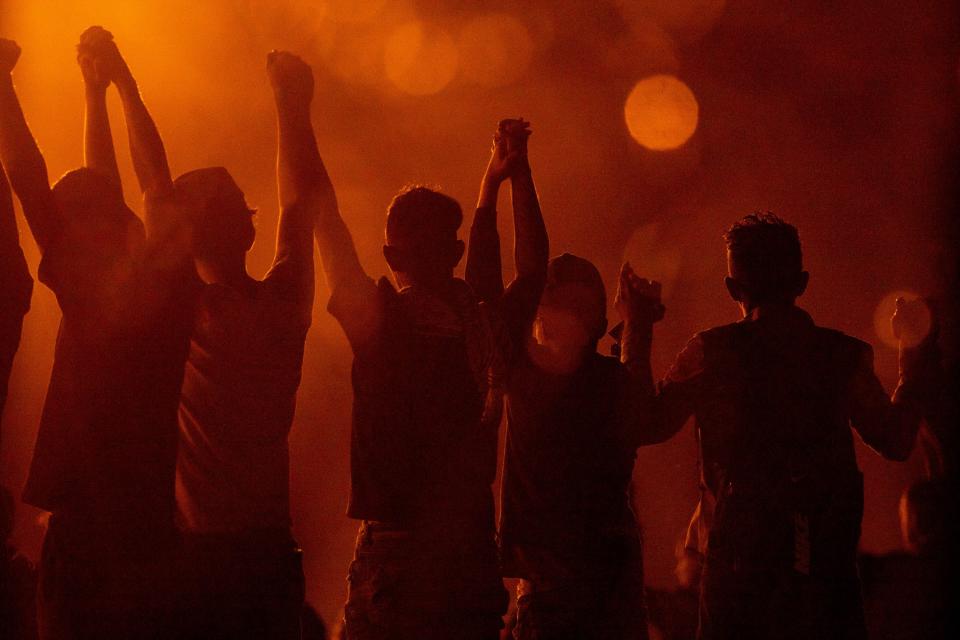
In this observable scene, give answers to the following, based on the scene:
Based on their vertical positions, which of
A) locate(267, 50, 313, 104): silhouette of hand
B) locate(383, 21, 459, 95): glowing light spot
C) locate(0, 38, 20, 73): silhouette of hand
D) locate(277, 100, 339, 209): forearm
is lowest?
locate(277, 100, 339, 209): forearm

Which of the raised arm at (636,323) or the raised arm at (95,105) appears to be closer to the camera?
the raised arm at (95,105)

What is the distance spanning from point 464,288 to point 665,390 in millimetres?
496

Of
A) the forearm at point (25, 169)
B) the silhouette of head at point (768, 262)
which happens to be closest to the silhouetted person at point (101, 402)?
the forearm at point (25, 169)

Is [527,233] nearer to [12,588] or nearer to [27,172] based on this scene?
[27,172]

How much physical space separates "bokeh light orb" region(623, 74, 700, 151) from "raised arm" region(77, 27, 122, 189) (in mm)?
4874

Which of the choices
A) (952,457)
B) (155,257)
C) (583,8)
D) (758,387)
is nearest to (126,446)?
(155,257)

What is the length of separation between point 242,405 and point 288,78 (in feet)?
2.36

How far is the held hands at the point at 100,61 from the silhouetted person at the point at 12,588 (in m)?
Result: 1.01

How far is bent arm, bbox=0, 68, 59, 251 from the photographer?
6.39 feet

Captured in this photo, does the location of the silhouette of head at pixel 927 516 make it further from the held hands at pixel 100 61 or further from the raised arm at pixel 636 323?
the held hands at pixel 100 61

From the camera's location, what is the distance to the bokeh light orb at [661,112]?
268 inches

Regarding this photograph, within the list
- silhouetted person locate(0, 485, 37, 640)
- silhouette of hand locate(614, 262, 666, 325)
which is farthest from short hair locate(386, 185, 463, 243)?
silhouetted person locate(0, 485, 37, 640)

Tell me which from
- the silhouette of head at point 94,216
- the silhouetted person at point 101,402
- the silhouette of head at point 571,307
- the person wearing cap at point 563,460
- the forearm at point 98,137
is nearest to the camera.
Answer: the silhouetted person at point 101,402

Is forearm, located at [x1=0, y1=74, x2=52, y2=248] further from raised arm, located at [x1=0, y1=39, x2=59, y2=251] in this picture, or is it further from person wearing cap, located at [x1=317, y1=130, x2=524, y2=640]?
person wearing cap, located at [x1=317, y1=130, x2=524, y2=640]
